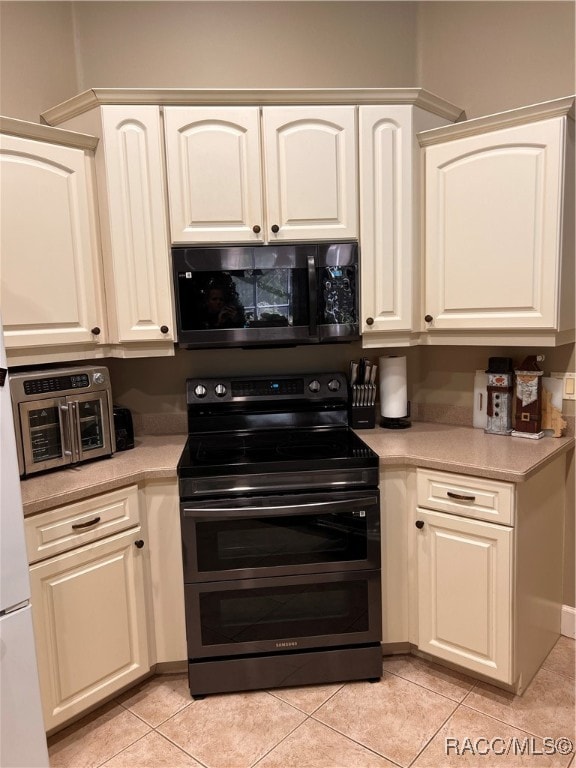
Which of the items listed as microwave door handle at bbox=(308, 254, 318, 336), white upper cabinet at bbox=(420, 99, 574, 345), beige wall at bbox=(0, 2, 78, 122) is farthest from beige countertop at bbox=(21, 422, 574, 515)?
beige wall at bbox=(0, 2, 78, 122)

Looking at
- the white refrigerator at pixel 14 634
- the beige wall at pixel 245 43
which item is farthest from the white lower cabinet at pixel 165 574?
the beige wall at pixel 245 43

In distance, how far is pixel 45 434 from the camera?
6.63ft

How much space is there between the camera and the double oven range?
2.03 meters

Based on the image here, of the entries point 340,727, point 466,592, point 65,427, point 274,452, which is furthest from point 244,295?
point 340,727

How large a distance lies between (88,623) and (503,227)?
6.97 ft

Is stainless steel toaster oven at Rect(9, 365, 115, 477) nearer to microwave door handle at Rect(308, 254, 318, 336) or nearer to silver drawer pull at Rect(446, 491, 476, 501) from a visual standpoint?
microwave door handle at Rect(308, 254, 318, 336)

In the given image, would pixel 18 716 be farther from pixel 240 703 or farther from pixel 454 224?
pixel 454 224

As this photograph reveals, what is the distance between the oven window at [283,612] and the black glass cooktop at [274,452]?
1.52 feet

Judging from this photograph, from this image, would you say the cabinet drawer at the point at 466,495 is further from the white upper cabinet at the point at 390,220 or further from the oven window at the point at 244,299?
the oven window at the point at 244,299

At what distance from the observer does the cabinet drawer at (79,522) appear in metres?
1.79

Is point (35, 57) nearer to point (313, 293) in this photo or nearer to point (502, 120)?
point (313, 293)

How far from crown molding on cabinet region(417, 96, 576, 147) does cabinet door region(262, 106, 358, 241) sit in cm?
33

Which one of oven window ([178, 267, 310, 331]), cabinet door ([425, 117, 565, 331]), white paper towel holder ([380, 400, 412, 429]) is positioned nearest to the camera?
cabinet door ([425, 117, 565, 331])

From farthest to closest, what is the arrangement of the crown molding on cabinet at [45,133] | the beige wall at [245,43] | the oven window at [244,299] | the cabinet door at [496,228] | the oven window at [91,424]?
1. the beige wall at [245,43]
2. the oven window at [244,299]
3. the oven window at [91,424]
4. the cabinet door at [496,228]
5. the crown molding on cabinet at [45,133]
